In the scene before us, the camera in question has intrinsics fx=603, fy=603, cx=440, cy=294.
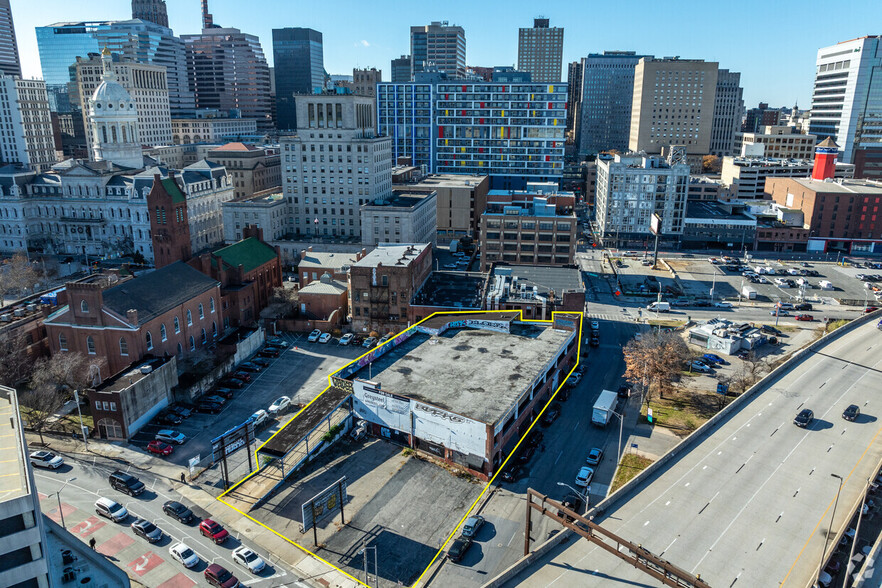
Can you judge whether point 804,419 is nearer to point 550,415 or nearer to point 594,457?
point 594,457

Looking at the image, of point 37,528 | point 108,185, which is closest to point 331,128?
point 108,185

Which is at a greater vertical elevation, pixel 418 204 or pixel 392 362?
pixel 418 204

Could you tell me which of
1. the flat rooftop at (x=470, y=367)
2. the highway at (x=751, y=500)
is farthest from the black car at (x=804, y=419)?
the flat rooftop at (x=470, y=367)

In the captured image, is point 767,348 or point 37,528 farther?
point 767,348

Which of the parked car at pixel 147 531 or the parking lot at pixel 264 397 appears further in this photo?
the parking lot at pixel 264 397

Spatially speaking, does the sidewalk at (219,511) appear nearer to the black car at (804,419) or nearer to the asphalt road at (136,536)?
the asphalt road at (136,536)

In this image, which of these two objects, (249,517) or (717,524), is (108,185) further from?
(717,524)
